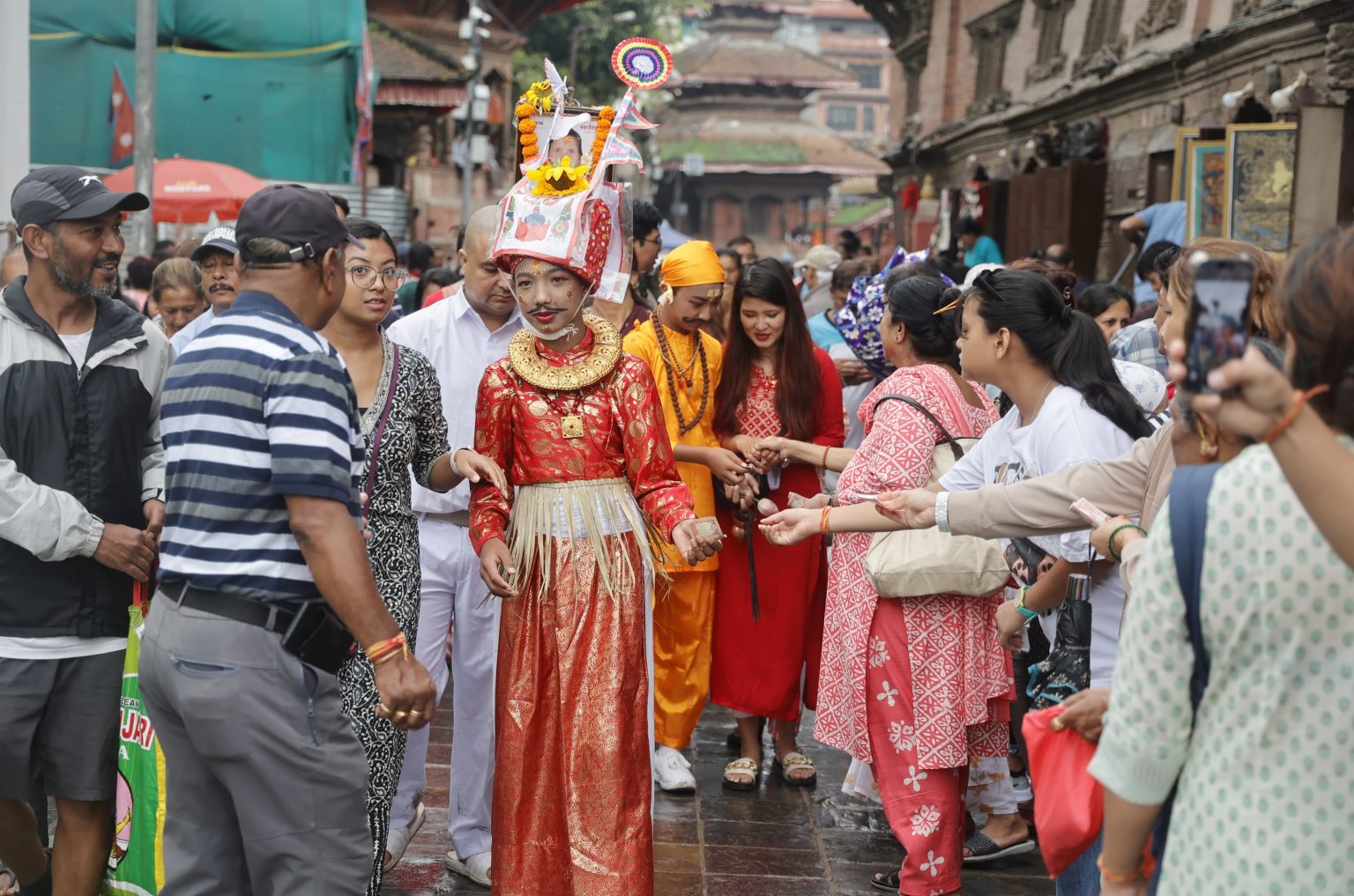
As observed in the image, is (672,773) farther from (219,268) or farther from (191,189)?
(191,189)

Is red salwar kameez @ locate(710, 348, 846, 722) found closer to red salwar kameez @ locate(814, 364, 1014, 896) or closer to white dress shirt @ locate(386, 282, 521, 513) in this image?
red salwar kameez @ locate(814, 364, 1014, 896)

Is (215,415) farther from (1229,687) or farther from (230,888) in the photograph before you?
(1229,687)

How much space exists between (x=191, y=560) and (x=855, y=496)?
2.24 meters

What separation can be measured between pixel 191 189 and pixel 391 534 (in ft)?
30.5

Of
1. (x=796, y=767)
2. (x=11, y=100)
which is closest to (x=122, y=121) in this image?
(x=11, y=100)

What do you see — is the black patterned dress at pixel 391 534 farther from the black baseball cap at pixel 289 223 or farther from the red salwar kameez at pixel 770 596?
the red salwar kameez at pixel 770 596

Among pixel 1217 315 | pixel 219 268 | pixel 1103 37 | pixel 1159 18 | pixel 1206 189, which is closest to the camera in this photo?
pixel 1217 315

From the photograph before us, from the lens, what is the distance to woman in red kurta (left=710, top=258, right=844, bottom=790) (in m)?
6.06

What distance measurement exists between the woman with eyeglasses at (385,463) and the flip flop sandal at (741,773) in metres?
1.94

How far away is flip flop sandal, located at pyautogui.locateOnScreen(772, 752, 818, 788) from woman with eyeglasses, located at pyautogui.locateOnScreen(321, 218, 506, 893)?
2.18 meters

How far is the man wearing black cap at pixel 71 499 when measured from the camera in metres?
3.87

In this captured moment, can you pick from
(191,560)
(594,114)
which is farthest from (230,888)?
(594,114)

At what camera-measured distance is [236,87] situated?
52.3ft

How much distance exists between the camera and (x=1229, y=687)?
2.17 m
